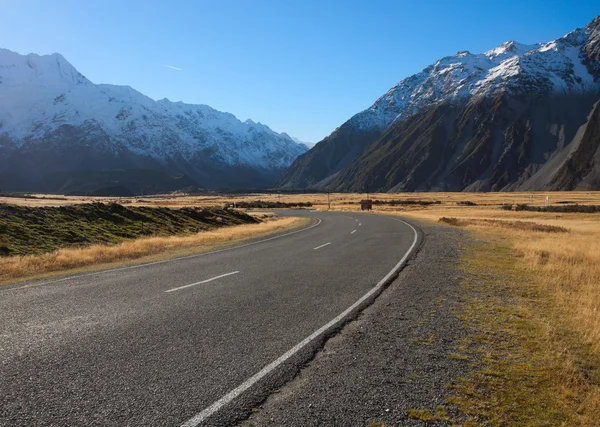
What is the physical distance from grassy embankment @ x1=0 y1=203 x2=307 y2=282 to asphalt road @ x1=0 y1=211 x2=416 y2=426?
412 centimetres

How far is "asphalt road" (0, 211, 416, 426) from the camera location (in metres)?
4.18

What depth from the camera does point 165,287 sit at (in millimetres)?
9938

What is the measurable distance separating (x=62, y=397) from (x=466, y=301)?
7.36 m

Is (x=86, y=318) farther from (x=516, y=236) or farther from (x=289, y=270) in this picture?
(x=516, y=236)

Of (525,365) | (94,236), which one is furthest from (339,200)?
(525,365)

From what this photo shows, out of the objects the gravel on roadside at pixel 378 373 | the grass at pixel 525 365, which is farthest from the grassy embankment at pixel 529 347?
the gravel on roadside at pixel 378 373

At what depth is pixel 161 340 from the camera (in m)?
6.07

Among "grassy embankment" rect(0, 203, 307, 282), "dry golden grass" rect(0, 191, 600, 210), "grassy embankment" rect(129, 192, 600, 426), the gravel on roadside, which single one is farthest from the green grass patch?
"grassy embankment" rect(129, 192, 600, 426)

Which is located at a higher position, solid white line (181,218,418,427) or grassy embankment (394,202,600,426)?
solid white line (181,218,418,427)

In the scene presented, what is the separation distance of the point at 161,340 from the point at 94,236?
21615 mm

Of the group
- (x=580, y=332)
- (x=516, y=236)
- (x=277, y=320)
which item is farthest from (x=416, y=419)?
(x=516, y=236)

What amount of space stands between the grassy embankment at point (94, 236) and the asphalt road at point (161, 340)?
4119 mm

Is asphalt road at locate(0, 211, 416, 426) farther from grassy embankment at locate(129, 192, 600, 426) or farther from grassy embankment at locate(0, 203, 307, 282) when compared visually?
grassy embankment at locate(0, 203, 307, 282)

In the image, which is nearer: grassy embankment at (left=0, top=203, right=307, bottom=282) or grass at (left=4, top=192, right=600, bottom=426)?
grass at (left=4, top=192, right=600, bottom=426)
